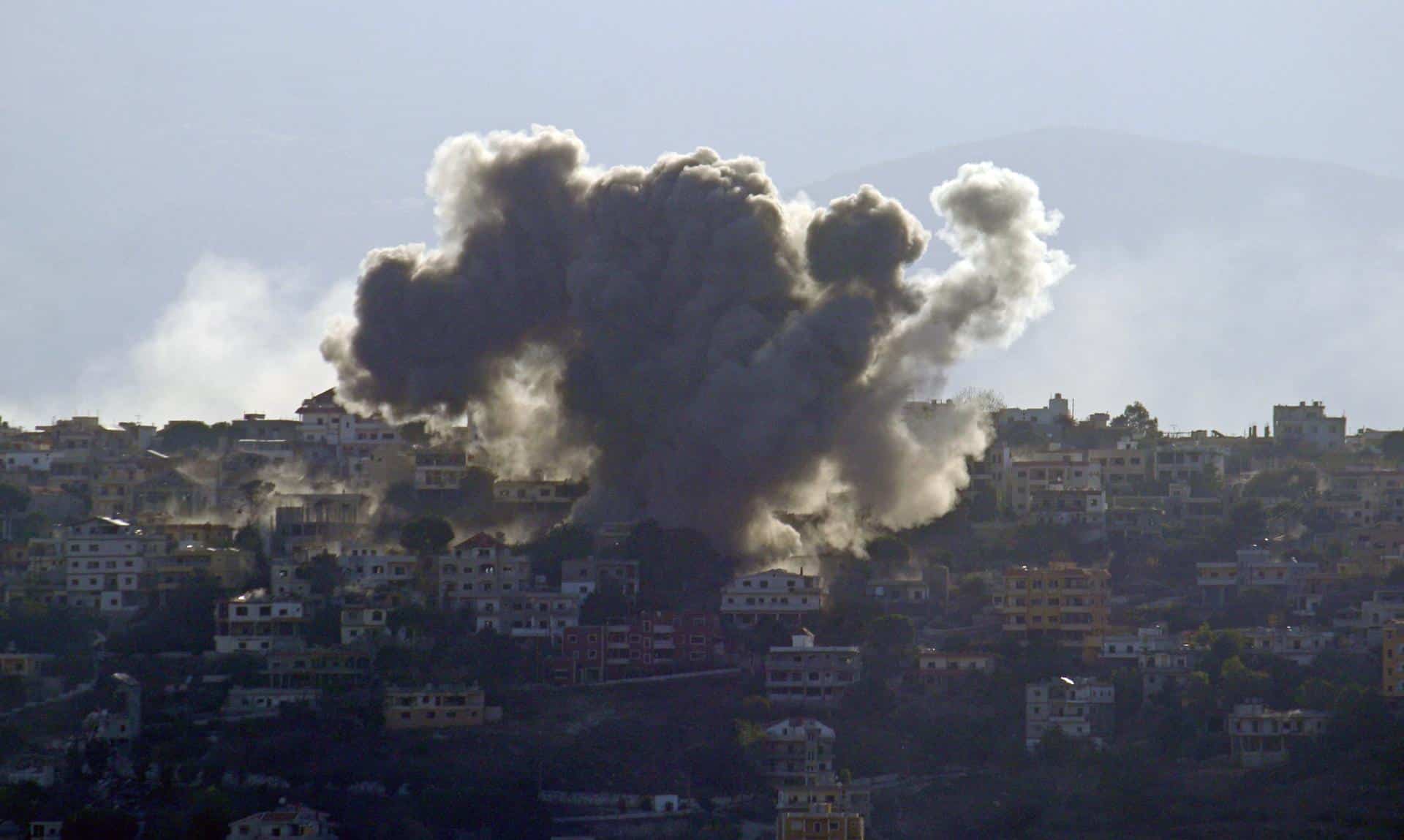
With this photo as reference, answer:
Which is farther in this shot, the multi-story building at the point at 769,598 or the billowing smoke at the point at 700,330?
the billowing smoke at the point at 700,330

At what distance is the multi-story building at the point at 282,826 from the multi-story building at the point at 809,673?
1152cm

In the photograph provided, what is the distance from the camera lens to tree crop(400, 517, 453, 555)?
84438 millimetres

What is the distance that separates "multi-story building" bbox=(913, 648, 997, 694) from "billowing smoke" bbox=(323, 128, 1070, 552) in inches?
338

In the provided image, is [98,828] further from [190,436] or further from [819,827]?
[190,436]

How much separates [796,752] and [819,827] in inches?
180

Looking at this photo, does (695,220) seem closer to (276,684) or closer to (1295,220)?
(276,684)

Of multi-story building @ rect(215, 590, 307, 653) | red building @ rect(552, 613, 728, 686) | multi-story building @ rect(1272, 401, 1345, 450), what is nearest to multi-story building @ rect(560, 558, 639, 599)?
red building @ rect(552, 613, 728, 686)

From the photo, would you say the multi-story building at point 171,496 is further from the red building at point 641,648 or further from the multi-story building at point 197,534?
the red building at point 641,648

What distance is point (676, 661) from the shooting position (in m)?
78.6

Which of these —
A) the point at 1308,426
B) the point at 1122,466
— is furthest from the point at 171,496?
the point at 1308,426

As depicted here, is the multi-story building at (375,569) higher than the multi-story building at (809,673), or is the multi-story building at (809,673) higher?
the multi-story building at (375,569)

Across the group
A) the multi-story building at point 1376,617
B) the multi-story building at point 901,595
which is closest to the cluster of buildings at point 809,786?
the multi-story building at point 901,595

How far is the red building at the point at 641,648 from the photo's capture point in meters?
78.2

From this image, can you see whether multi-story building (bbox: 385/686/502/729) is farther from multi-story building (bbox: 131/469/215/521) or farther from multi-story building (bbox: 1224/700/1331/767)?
multi-story building (bbox: 131/469/215/521)
